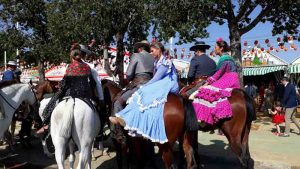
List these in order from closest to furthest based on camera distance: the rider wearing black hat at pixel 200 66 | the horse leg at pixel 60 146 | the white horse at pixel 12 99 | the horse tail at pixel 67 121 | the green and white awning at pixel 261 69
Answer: the horse tail at pixel 67 121
the horse leg at pixel 60 146
the white horse at pixel 12 99
the rider wearing black hat at pixel 200 66
the green and white awning at pixel 261 69

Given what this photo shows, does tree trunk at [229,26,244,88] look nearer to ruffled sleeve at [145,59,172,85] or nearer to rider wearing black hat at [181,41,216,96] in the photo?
rider wearing black hat at [181,41,216,96]

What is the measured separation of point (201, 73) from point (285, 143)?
478cm

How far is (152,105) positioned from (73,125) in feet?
4.23

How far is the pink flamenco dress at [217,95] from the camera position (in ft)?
21.9

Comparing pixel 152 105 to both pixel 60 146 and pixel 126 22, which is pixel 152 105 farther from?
pixel 126 22

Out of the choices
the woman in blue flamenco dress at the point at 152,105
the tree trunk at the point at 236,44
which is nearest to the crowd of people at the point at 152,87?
the woman in blue flamenco dress at the point at 152,105

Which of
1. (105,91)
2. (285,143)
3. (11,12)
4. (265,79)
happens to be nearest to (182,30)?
(285,143)

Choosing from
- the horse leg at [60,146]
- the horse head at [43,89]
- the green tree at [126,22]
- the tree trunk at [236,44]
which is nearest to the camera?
the horse leg at [60,146]

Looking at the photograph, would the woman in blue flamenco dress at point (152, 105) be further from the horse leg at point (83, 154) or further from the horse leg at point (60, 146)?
the horse leg at point (60, 146)

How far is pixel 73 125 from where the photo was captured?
564 centimetres

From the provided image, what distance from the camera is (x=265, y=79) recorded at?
27984mm

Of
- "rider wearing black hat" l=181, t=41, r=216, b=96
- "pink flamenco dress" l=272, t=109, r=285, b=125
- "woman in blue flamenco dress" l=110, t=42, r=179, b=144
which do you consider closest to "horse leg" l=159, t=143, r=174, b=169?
"woman in blue flamenco dress" l=110, t=42, r=179, b=144

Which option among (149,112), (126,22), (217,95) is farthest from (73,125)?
(126,22)

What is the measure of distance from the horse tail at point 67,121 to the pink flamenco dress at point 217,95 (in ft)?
8.06
